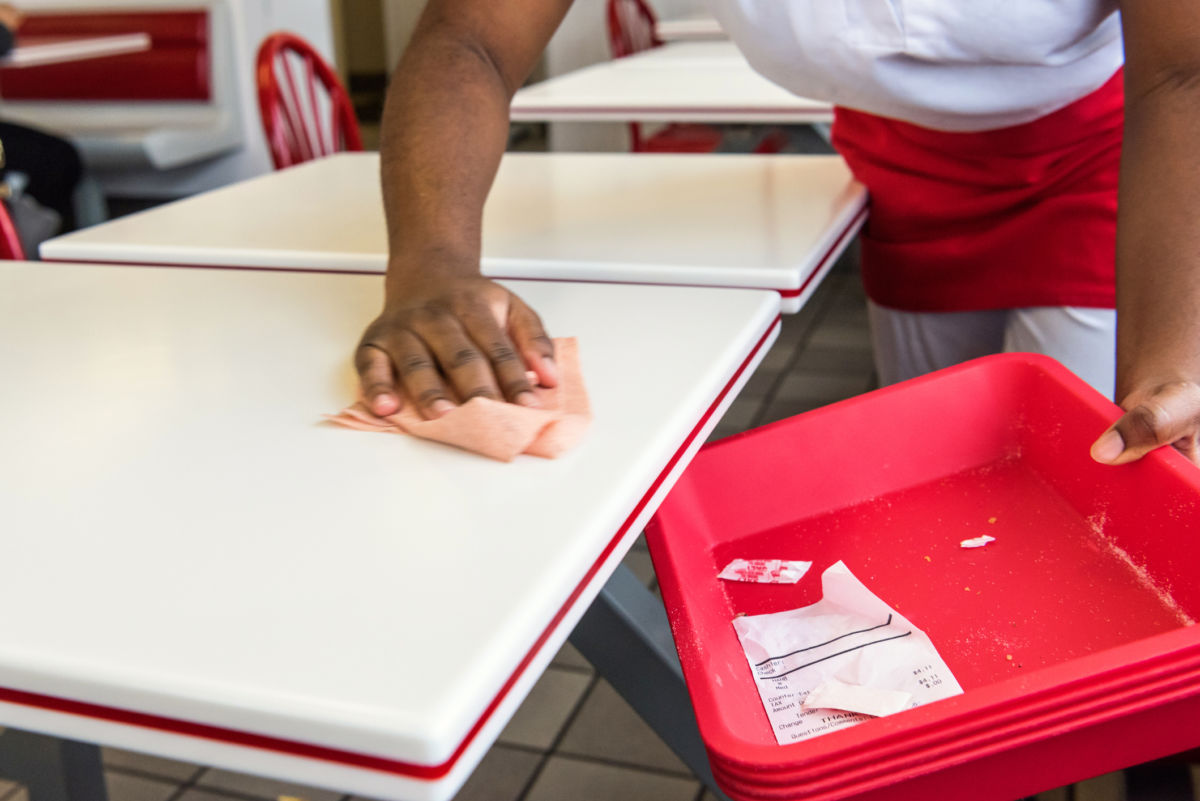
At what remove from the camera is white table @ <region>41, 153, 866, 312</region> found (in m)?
1.20

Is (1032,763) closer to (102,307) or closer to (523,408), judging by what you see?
(523,408)

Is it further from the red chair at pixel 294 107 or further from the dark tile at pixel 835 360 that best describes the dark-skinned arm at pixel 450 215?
the dark tile at pixel 835 360

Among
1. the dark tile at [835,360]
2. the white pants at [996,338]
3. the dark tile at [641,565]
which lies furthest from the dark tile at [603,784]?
the dark tile at [835,360]

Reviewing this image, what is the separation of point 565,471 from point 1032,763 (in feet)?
1.07

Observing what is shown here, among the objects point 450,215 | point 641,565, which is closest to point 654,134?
point 641,565

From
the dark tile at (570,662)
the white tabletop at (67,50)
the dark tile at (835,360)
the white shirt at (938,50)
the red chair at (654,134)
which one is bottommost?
the dark tile at (570,662)

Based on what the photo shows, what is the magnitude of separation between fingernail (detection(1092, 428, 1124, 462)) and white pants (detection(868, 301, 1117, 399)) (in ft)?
1.43

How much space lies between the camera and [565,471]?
709mm

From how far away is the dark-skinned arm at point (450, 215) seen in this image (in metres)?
0.82

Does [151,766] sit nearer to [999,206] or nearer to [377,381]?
[377,381]

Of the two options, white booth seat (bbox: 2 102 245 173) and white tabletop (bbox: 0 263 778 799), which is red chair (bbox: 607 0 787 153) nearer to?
white booth seat (bbox: 2 102 245 173)

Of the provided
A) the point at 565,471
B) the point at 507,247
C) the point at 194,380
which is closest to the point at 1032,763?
the point at 565,471

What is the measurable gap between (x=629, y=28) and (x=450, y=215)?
399 cm

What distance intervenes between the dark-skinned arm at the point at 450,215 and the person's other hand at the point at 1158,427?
412mm
